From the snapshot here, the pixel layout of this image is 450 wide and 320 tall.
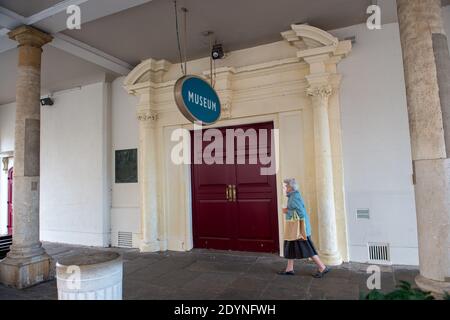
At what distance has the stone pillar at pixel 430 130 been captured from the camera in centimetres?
228

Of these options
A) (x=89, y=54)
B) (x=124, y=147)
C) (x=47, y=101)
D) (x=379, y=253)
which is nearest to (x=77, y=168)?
(x=124, y=147)

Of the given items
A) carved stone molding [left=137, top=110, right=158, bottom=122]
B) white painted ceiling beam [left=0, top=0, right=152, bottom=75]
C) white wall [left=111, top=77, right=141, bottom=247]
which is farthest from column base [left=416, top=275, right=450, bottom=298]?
white wall [left=111, top=77, right=141, bottom=247]

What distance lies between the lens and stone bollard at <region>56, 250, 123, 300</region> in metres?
2.12

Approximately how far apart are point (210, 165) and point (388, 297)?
4.20m

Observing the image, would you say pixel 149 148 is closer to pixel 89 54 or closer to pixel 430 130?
pixel 89 54

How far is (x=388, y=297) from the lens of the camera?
5.83 ft

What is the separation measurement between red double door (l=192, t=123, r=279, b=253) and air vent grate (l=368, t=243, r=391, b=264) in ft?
4.80

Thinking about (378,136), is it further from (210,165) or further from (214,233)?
(214,233)

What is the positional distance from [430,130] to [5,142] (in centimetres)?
991

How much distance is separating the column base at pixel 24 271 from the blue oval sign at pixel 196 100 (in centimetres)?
288

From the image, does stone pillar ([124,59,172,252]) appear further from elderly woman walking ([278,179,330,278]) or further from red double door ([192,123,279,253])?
elderly woman walking ([278,179,330,278])

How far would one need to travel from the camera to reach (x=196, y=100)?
148 inches

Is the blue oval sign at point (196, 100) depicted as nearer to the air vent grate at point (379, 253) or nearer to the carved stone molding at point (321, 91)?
the carved stone molding at point (321, 91)
